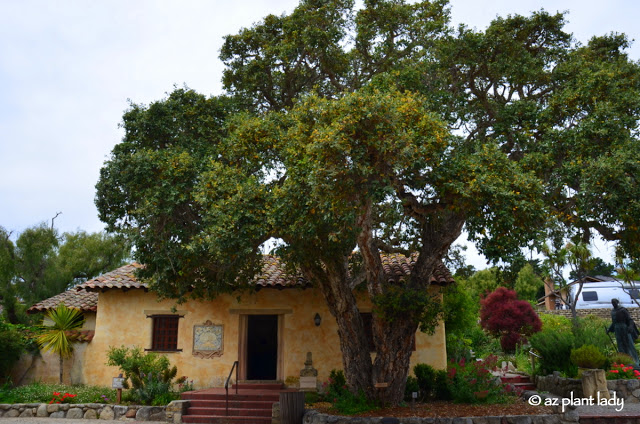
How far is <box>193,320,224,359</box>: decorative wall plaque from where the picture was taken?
643 inches

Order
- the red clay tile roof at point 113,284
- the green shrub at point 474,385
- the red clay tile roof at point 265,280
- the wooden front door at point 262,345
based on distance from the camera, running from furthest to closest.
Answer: the wooden front door at point 262,345 → the red clay tile roof at point 113,284 → the red clay tile roof at point 265,280 → the green shrub at point 474,385

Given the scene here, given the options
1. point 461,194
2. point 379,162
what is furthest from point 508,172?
point 379,162

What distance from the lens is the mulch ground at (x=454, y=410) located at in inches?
449

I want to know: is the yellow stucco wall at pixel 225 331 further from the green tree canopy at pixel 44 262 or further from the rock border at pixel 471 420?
the green tree canopy at pixel 44 262

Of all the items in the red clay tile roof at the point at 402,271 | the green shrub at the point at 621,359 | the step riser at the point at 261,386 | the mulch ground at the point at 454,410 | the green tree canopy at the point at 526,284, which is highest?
the green tree canopy at the point at 526,284

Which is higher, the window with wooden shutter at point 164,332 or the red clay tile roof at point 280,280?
the red clay tile roof at point 280,280

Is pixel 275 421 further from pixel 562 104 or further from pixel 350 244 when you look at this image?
pixel 562 104

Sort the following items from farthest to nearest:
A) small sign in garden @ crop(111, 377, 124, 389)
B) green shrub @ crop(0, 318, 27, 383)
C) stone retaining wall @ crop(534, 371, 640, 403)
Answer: green shrub @ crop(0, 318, 27, 383) < small sign in garden @ crop(111, 377, 124, 389) < stone retaining wall @ crop(534, 371, 640, 403)

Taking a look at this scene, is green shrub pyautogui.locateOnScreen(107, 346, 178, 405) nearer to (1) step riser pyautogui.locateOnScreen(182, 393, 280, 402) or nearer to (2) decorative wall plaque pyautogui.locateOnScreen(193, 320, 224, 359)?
(1) step riser pyautogui.locateOnScreen(182, 393, 280, 402)

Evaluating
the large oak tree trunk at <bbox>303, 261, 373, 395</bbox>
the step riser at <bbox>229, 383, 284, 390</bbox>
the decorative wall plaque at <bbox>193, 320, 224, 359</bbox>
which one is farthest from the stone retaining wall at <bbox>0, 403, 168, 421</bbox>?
the large oak tree trunk at <bbox>303, 261, 373, 395</bbox>

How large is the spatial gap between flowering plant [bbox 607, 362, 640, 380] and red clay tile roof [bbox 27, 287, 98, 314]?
16.8 meters

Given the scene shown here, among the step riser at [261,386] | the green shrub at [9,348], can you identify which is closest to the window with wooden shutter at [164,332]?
the step riser at [261,386]

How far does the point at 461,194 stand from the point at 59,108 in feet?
33.7

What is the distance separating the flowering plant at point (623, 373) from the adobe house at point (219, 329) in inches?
183
